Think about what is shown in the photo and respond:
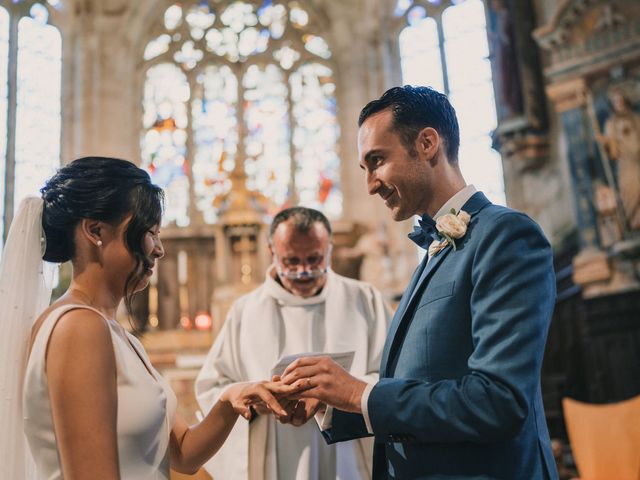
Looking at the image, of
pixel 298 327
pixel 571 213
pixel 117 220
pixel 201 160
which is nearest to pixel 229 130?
pixel 201 160

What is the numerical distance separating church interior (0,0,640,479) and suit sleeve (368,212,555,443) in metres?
5.90

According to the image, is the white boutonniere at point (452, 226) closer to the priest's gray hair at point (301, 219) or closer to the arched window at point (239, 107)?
the priest's gray hair at point (301, 219)

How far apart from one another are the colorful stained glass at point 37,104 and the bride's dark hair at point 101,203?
33.8ft

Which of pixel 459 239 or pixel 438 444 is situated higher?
pixel 459 239

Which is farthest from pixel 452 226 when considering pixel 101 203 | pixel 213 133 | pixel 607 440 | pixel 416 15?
pixel 416 15

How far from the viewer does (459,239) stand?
2.27 metres

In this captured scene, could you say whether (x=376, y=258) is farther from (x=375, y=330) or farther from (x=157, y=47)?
(x=375, y=330)

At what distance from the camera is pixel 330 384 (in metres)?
2.21

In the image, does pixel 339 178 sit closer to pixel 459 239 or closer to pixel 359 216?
pixel 359 216

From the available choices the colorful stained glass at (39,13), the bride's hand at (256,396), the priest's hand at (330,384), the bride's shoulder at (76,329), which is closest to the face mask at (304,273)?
the bride's hand at (256,396)

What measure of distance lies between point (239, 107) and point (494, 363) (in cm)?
1212

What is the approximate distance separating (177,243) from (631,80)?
6.77 metres

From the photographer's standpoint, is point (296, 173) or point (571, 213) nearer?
point (571, 213)

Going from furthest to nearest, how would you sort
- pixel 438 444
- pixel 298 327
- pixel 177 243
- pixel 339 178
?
pixel 339 178, pixel 177 243, pixel 298 327, pixel 438 444
